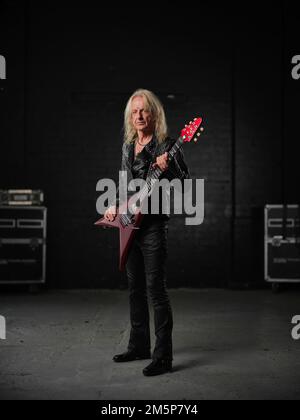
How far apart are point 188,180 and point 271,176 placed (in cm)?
365

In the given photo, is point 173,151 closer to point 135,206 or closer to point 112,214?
point 135,206

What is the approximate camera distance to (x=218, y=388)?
8.93 feet

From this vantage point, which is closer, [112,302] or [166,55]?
[112,302]

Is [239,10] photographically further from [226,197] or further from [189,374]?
[189,374]

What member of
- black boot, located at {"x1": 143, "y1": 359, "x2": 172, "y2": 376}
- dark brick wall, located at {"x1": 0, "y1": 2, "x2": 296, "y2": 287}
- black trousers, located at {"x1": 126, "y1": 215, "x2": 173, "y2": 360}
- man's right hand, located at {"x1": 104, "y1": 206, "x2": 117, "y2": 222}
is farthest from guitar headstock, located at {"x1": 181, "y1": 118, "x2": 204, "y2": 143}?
dark brick wall, located at {"x1": 0, "y1": 2, "x2": 296, "y2": 287}

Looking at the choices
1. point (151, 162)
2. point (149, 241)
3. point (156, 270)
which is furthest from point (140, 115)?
point (156, 270)

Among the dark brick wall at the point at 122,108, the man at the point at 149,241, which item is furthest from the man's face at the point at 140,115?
the dark brick wall at the point at 122,108

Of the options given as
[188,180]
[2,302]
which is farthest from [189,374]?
[2,302]

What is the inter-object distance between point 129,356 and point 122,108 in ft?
12.6

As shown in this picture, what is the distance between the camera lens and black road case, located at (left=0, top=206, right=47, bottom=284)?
19.5ft

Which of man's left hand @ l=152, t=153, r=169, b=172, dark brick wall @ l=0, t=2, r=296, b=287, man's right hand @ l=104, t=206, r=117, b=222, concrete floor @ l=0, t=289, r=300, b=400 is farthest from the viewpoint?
dark brick wall @ l=0, t=2, r=296, b=287

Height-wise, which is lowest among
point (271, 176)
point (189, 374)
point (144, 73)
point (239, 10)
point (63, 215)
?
point (189, 374)

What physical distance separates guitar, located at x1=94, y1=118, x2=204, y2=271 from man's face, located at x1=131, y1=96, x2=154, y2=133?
0.73 feet

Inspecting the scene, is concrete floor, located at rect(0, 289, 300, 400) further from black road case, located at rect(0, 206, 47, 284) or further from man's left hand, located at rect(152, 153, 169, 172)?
man's left hand, located at rect(152, 153, 169, 172)
